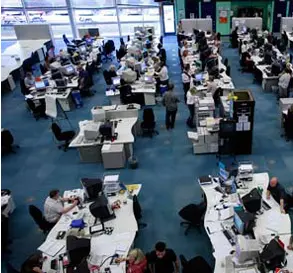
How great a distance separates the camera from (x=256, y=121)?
410 inches

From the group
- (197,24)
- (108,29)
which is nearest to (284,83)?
(197,24)

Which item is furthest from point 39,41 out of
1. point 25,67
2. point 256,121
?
point 256,121

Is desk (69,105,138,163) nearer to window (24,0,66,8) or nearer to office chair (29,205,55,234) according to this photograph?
office chair (29,205,55,234)

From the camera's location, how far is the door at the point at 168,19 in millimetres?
21344

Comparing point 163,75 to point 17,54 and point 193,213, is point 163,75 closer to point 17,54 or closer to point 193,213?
point 193,213

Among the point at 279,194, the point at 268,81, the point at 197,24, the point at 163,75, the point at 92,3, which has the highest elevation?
the point at 92,3

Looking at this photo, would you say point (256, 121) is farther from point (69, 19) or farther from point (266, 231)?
point (69, 19)

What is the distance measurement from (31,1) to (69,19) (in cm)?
269

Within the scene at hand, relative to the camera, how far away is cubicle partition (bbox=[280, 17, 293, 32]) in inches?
727

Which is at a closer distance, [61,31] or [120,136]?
[120,136]

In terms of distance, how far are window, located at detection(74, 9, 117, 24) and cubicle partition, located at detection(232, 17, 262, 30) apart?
25.2 ft

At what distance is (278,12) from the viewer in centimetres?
1966

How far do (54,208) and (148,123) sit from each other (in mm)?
4379

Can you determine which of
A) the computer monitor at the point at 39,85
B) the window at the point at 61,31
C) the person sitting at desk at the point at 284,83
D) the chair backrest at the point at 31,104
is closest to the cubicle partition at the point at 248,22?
the person sitting at desk at the point at 284,83
